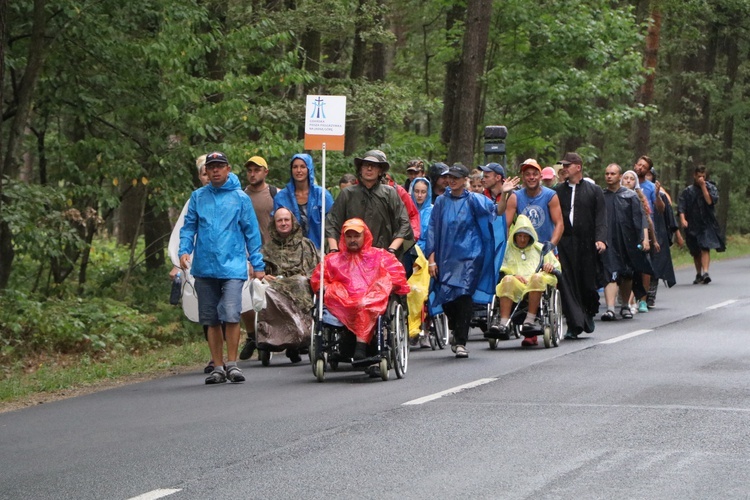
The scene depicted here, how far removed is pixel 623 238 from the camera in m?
19.9

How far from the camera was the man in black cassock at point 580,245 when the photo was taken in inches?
628

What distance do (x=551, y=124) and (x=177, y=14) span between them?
14107mm

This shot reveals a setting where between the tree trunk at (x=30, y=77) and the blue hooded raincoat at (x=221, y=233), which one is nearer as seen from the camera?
→ the blue hooded raincoat at (x=221, y=233)

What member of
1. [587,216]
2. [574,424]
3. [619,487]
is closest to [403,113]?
[587,216]

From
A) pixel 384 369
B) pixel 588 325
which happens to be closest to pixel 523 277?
pixel 588 325

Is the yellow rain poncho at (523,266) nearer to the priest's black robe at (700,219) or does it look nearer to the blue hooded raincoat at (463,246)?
the blue hooded raincoat at (463,246)

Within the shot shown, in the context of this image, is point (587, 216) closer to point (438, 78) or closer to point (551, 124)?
point (551, 124)

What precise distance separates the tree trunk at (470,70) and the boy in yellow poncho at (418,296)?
10.4m

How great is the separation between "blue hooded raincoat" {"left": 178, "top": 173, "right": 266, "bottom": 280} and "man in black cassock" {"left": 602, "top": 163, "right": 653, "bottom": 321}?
7860 millimetres

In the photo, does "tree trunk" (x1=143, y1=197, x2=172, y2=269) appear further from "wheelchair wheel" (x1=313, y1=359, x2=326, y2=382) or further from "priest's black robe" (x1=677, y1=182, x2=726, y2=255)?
"wheelchair wheel" (x1=313, y1=359, x2=326, y2=382)

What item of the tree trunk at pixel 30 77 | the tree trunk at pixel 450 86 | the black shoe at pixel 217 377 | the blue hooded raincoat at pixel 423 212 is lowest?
the black shoe at pixel 217 377

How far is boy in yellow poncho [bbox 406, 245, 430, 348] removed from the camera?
592 inches

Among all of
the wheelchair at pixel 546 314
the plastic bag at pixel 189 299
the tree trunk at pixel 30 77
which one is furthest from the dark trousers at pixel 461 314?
the tree trunk at pixel 30 77

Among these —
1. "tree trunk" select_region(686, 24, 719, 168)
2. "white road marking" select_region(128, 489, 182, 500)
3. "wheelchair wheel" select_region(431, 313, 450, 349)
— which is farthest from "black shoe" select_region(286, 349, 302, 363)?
Result: "tree trunk" select_region(686, 24, 719, 168)
